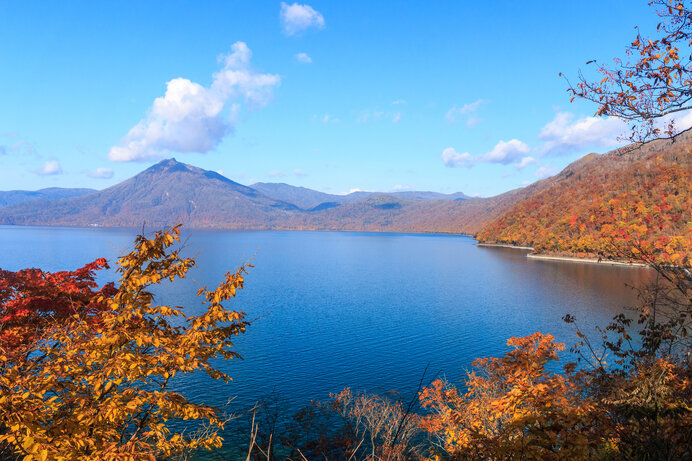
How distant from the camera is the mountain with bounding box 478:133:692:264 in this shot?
3696 inches

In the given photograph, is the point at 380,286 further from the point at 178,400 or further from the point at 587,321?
the point at 178,400

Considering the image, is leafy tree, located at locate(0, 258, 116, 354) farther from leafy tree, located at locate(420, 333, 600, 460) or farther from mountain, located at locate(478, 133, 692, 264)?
mountain, located at locate(478, 133, 692, 264)

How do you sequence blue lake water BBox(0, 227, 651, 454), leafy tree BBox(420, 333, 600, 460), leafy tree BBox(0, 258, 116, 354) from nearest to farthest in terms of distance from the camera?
leafy tree BBox(420, 333, 600, 460), leafy tree BBox(0, 258, 116, 354), blue lake water BBox(0, 227, 651, 454)

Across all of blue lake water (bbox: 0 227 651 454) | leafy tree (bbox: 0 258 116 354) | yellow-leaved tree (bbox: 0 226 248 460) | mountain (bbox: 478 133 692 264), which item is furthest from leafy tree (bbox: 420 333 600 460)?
mountain (bbox: 478 133 692 264)

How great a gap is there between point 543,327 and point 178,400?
3831 centimetres

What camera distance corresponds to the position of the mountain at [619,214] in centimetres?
9388

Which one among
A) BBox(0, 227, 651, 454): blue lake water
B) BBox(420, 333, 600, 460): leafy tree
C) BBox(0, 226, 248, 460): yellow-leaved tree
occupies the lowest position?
BBox(0, 227, 651, 454): blue lake water

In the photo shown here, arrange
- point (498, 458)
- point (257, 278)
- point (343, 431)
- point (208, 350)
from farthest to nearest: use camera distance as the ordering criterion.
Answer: point (257, 278) < point (343, 431) < point (208, 350) < point (498, 458)

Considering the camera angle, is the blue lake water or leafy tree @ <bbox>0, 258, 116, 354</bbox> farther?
the blue lake water

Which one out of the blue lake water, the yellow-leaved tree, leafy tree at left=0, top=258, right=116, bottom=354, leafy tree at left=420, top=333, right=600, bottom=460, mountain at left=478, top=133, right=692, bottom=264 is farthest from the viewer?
mountain at left=478, top=133, right=692, bottom=264

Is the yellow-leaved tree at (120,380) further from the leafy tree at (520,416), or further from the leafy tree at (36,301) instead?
the leafy tree at (36,301)

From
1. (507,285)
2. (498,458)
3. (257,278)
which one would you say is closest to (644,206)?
(507,285)

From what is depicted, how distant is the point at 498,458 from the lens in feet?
18.9

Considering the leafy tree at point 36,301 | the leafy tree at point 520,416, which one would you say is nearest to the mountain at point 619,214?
the leafy tree at point 520,416
